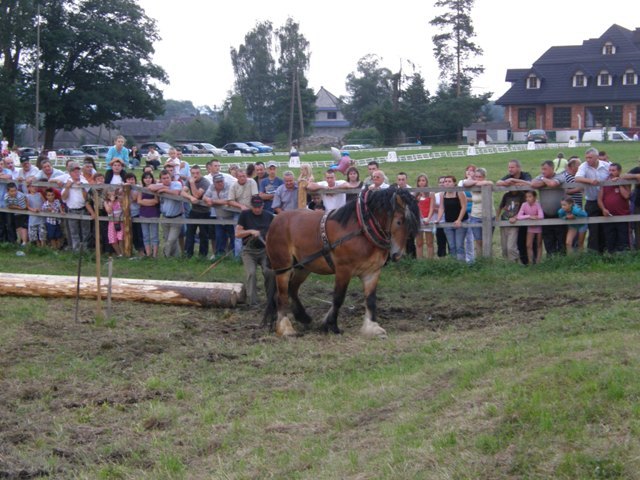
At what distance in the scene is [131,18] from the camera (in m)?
68.5

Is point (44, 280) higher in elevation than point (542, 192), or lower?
lower

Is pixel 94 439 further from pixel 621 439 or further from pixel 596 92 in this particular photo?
pixel 596 92

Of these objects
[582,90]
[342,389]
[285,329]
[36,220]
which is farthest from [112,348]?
[582,90]

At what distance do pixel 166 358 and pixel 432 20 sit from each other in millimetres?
69862

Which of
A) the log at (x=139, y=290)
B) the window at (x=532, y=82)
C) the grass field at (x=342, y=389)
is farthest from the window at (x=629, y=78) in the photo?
the log at (x=139, y=290)

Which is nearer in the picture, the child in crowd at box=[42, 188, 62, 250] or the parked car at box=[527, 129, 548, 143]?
the child in crowd at box=[42, 188, 62, 250]

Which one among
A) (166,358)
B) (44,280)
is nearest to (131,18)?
(44,280)

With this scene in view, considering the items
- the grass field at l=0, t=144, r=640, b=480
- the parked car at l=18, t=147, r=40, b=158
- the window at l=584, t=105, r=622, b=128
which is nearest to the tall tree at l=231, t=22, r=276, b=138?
the window at l=584, t=105, r=622, b=128

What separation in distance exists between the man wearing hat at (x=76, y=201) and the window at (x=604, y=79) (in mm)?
66851

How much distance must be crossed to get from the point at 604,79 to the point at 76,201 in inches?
2653

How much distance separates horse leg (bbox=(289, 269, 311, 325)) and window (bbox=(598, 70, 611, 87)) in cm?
7112

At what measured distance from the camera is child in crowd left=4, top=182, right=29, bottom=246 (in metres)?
18.9

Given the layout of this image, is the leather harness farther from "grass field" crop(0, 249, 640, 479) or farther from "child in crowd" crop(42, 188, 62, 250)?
"child in crowd" crop(42, 188, 62, 250)

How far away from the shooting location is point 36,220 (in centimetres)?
1880
